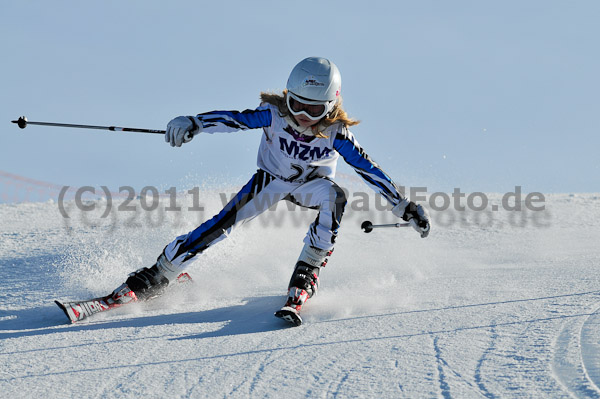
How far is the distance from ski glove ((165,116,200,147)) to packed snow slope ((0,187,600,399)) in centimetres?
122

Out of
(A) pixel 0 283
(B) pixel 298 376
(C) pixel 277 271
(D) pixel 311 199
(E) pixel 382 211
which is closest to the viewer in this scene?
(B) pixel 298 376

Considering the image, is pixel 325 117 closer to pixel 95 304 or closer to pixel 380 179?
pixel 380 179

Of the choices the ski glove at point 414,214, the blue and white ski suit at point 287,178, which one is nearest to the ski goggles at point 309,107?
the blue and white ski suit at point 287,178

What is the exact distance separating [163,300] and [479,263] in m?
3.58

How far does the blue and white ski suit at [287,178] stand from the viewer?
4.29 meters

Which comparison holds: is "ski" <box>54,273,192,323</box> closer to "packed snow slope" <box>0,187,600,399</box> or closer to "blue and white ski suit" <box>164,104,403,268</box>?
"packed snow slope" <box>0,187,600,399</box>

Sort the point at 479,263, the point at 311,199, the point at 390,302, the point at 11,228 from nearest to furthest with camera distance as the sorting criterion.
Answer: the point at 390,302 → the point at 311,199 → the point at 479,263 → the point at 11,228

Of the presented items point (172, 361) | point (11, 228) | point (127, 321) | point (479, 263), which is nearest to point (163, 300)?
point (127, 321)

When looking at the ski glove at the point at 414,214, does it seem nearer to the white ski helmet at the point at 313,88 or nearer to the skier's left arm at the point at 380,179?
the skier's left arm at the point at 380,179

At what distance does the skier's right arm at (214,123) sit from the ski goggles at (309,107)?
0.79ft

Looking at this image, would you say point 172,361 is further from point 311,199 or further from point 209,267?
point 209,267

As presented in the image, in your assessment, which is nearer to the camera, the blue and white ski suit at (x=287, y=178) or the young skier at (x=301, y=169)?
the young skier at (x=301, y=169)

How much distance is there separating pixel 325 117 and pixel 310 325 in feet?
5.01

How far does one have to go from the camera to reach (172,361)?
296 cm
